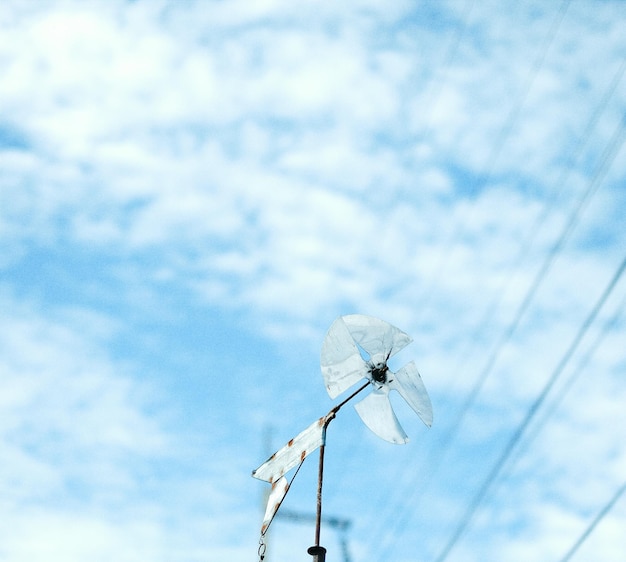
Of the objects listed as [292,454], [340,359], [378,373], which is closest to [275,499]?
[292,454]

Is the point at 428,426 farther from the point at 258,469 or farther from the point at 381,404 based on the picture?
the point at 258,469

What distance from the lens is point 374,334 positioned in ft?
25.8

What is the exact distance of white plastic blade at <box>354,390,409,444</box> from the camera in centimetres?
777

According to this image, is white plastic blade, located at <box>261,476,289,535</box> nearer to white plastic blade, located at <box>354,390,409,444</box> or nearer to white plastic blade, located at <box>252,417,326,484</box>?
white plastic blade, located at <box>252,417,326,484</box>

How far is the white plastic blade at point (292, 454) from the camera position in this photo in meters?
7.07

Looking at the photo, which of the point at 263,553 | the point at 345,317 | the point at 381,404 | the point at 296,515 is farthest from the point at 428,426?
the point at 296,515

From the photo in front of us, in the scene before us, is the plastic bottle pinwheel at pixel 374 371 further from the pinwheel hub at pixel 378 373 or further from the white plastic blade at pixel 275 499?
the white plastic blade at pixel 275 499

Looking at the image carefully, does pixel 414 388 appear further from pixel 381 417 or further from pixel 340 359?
pixel 340 359

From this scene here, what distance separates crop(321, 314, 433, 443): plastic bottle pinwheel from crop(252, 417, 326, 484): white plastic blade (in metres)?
0.63

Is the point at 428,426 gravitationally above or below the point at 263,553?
above

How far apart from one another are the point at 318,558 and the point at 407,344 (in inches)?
94.8

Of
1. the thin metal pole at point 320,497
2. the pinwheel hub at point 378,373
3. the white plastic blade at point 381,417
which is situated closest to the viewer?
Answer: the thin metal pole at point 320,497

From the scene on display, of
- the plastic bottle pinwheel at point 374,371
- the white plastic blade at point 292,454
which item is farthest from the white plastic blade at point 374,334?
the white plastic blade at point 292,454

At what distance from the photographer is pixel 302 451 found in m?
7.18
